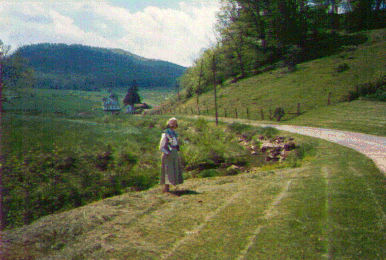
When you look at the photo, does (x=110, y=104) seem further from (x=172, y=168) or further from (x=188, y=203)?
(x=188, y=203)

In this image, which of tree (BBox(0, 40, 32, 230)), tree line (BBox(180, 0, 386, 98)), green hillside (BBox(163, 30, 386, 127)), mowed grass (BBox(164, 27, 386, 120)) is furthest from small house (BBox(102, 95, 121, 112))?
tree (BBox(0, 40, 32, 230))

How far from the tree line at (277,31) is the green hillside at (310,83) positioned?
243 inches

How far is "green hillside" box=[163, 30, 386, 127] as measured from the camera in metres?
33.3

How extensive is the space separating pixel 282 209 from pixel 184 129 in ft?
77.8

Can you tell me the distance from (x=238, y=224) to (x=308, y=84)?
126ft

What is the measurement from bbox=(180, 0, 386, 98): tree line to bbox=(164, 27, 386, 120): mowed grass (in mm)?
6281

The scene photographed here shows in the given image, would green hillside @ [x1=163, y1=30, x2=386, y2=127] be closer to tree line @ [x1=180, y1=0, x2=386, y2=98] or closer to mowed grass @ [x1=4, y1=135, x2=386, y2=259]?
tree line @ [x1=180, y1=0, x2=386, y2=98]

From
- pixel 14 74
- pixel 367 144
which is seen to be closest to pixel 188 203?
pixel 367 144

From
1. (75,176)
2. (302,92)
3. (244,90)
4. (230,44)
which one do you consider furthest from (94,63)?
(75,176)

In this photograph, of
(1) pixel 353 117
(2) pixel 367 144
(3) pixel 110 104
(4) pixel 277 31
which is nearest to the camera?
(2) pixel 367 144

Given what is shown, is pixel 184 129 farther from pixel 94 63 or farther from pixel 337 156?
pixel 94 63

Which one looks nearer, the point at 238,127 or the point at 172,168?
the point at 172,168

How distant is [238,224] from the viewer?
5.26 meters

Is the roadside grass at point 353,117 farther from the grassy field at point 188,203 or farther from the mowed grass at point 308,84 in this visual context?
the mowed grass at point 308,84
